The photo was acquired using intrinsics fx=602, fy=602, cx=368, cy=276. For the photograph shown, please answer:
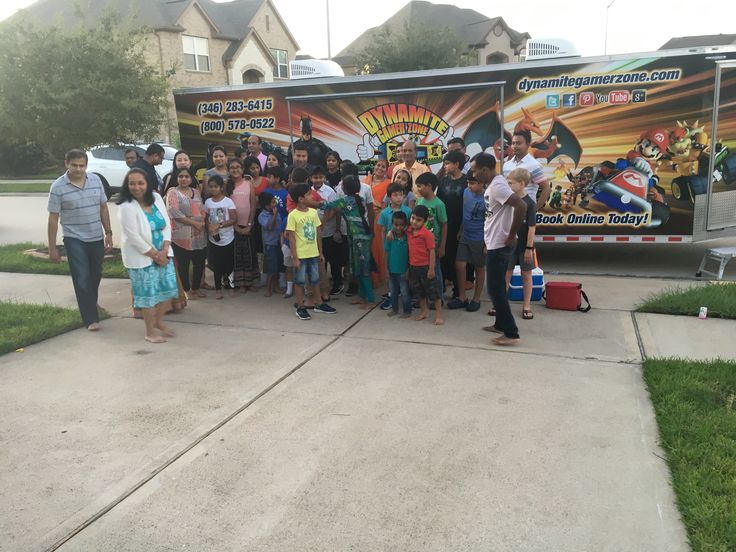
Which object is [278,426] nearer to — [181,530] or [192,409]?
[192,409]

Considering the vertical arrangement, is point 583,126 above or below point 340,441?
above

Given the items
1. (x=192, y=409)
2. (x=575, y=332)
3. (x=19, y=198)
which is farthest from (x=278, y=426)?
(x=19, y=198)

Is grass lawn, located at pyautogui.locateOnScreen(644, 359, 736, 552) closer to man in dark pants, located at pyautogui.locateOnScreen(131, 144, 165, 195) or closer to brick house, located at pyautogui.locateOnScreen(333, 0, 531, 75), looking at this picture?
man in dark pants, located at pyautogui.locateOnScreen(131, 144, 165, 195)

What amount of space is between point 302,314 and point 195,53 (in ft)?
101

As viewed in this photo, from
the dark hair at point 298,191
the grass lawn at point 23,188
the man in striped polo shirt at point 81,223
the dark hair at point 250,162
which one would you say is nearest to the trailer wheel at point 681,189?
the dark hair at point 298,191

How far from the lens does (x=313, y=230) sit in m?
6.47

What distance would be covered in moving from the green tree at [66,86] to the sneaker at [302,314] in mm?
7107

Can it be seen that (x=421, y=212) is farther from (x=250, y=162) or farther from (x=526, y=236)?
(x=250, y=162)

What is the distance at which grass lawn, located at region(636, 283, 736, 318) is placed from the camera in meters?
6.12

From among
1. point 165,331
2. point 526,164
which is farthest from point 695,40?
point 165,331

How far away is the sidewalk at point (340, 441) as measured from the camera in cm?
302

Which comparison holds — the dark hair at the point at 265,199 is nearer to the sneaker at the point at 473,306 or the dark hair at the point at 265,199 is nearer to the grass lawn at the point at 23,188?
the sneaker at the point at 473,306

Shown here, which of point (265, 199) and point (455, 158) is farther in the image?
point (265, 199)

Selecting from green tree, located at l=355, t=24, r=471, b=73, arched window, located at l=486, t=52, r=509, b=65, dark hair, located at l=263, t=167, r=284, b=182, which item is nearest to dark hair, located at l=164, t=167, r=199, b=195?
dark hair, located at l=263, t=167, r=284, b=182
